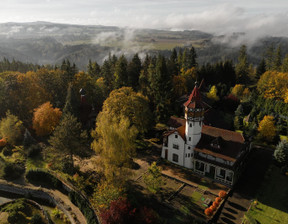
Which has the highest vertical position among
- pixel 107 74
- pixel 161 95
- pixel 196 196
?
pixel 107 74

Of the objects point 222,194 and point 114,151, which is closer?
point 114,151

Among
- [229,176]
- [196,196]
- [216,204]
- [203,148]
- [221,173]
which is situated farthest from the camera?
[203,148]

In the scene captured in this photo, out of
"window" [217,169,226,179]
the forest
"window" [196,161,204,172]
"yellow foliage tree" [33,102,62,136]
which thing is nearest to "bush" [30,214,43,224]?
the forest

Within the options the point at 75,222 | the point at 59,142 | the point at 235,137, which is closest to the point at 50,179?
the point at 59,142

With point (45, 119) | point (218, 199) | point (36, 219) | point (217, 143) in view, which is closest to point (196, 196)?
point (218, 199)

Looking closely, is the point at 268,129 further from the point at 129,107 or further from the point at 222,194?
the point at 129,107

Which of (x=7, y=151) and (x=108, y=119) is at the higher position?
(x=108, y=119)

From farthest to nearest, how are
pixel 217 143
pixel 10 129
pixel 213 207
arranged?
pixel 10 129
pixel 217 143
pixel 213 207
